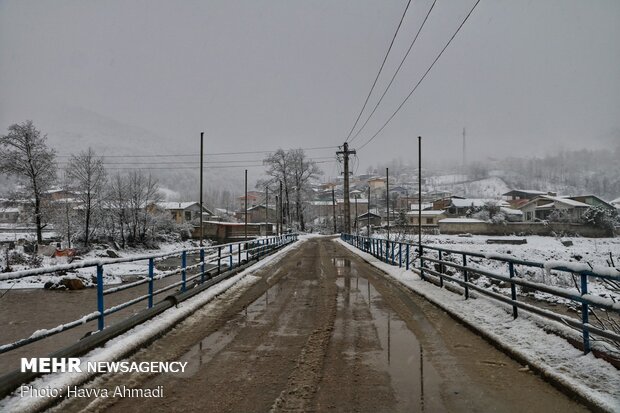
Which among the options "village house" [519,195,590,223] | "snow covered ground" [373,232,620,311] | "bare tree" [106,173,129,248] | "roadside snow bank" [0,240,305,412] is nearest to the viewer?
"roadside snow bank" [0,240,305,412]

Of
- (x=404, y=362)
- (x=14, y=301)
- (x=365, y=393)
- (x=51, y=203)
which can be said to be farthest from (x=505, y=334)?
(x=51, y=203)

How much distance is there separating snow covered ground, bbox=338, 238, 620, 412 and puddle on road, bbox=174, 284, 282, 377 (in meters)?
3.79

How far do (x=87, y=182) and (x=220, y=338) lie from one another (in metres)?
47.9

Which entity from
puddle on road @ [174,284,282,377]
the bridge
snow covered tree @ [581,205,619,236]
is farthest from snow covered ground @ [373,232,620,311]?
puddle on road @ [174,284,282,377]

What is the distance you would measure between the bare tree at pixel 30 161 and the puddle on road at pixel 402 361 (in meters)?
44.3

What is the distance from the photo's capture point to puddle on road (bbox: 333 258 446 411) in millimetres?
4176

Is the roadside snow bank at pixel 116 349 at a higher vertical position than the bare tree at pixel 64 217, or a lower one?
lower

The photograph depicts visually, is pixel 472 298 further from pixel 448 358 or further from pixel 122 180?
pixel 122 180

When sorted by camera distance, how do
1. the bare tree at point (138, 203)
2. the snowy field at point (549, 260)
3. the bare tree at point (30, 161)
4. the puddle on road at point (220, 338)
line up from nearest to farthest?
the puddle on road at point (220, 338)
the snowy field at point (549, 260)
the bare tree at point (30, 161)
the bare tree at point (138, 203)

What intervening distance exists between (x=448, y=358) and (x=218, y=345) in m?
3.17

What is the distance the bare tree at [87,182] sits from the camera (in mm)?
47969

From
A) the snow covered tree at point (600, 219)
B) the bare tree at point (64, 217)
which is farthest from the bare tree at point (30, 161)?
the snow covered tree at point (600, 219)

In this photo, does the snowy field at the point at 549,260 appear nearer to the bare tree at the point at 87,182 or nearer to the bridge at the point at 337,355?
the bridge at the point at 337,355

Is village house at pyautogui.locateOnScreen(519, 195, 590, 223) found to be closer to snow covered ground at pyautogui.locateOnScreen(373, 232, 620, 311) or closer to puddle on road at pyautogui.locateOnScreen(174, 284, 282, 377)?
snow covered ground at pyautogui.locateOnScreen(373, 232, 620, 311)
